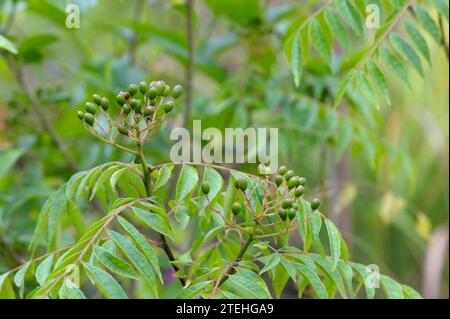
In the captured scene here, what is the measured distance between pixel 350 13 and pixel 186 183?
416mm

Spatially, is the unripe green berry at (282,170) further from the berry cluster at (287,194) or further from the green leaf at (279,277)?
the green leaf at (279,277)

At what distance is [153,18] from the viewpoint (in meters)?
2.59

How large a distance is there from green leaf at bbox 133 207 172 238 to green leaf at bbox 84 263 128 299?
85 mm

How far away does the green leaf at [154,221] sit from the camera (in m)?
0.77

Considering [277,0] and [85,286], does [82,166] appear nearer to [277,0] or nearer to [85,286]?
[85,286]

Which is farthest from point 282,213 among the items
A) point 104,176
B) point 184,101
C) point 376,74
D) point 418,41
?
point 184,101

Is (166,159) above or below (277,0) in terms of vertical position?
below

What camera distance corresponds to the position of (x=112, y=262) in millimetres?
744

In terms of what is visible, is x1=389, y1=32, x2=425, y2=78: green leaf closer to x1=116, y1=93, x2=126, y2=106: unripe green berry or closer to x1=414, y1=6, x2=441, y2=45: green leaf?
x1=414, y1=6, x2=441, y2=45: green leaf

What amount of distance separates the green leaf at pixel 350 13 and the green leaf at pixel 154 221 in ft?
1.48

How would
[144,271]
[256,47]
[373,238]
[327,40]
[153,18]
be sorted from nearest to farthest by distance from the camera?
[144,271], [327,40], [256,47], [153,18], [373,238]

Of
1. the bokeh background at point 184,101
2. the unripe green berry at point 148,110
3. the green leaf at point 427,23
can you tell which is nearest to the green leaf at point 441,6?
the green leaf at point 427,23
